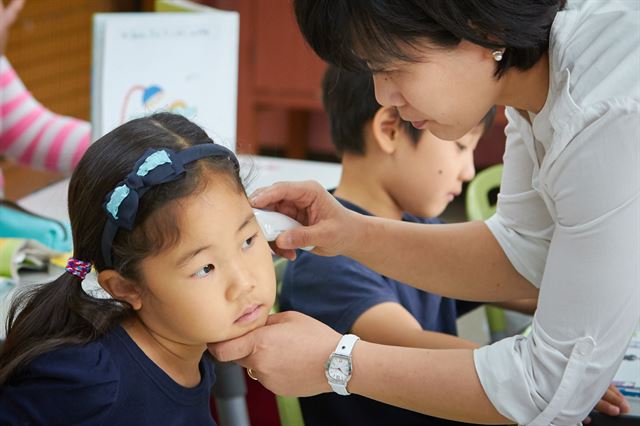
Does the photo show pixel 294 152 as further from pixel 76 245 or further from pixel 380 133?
pixel 76 245

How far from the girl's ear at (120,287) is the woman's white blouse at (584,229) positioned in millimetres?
440

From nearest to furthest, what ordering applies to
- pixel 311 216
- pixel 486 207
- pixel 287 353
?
pixel 287 353
pixel 311 216
pixel 486 207

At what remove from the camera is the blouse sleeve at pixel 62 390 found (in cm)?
117

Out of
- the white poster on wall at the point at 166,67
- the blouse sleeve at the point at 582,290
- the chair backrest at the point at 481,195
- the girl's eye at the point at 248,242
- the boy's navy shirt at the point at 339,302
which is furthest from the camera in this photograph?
the chair backrest at the point at 481,195

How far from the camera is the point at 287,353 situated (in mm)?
1266

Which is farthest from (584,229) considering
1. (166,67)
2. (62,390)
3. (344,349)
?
(166,67)

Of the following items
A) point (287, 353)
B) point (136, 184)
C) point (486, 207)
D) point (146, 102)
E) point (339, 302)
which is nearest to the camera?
point (136, 184)

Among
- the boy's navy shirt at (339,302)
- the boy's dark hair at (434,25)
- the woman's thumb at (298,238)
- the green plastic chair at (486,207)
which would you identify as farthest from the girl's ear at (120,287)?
the green plastic chair at (486,207)

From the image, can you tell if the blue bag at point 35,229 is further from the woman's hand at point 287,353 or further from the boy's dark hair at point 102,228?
the woman's hand at point 287,353

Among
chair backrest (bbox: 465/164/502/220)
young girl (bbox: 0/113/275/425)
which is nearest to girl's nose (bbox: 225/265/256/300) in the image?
young girl (bbox: 0/113/275/425)

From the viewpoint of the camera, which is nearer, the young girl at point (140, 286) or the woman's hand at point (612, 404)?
the young girl at point (140, 286)

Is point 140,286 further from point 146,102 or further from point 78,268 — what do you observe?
point 146,102

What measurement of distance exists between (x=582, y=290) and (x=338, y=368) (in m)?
0.32

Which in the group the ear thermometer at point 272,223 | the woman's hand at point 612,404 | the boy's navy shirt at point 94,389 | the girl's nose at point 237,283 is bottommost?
the woman's hand at point 612,404
